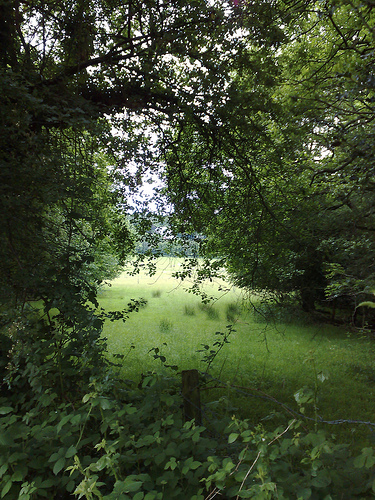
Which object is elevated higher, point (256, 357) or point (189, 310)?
point (256, 357)

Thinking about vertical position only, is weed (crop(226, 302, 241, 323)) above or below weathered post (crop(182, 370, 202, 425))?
below

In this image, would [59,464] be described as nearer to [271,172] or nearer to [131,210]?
[131,210]

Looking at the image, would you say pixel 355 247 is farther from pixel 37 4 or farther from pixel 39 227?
pixel 37 4

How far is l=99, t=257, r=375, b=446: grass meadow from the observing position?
5.79 m

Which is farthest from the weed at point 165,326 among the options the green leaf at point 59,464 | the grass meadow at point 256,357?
the green leaf at point 59,464

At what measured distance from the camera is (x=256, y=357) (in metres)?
9.13

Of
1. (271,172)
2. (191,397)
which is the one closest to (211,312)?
(271,172)

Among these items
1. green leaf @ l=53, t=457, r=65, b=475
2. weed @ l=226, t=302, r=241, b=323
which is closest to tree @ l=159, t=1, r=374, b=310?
green leaf @ l=53, t=457, r=65, b=475

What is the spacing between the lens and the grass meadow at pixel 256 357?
579 cm

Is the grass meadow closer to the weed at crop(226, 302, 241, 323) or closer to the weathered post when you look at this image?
the weed at crop(226, 302, 241, 323)

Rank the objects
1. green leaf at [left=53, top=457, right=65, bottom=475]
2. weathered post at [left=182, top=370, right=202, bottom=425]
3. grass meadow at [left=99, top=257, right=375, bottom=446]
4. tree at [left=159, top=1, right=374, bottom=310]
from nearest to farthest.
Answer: green leaf at [left=53, top=457, right=65, bottom=475] → weathered post at [left=182, top=370, right=202, bottom=425] → tree at [left=159, top=1, right=374, bottom=310] → grass meadow at [left=99, top=257, right=375, bottom=446]

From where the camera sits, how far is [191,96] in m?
4.21

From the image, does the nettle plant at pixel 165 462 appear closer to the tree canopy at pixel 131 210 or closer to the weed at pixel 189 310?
the tree canopy at pixel 131 210

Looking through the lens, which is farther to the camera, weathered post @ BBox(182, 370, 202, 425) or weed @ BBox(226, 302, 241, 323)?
weed @ BBox(226, 302, 241, 323)
